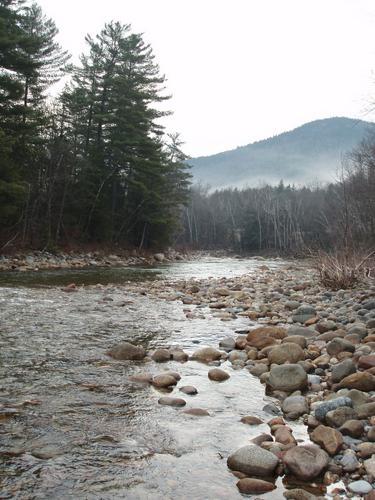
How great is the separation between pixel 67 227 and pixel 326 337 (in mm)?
23194

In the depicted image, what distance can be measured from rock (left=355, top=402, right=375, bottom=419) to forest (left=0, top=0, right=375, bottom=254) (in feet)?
52.7

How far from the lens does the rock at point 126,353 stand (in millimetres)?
6315

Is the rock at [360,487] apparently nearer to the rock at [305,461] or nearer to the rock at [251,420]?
the rock at [305,461]

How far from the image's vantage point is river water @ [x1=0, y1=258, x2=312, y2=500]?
3145mm

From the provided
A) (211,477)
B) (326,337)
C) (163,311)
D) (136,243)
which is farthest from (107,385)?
(136,243)

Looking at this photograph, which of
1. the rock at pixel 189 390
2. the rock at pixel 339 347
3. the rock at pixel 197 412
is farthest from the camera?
the rock at pixel 339 347

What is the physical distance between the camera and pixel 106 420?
416 centimetres

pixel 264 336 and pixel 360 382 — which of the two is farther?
pixel 264 336

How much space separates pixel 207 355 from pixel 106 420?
102 inches

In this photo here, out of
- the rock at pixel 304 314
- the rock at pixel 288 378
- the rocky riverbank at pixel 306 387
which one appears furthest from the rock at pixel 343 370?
the rock at pixel 304 314

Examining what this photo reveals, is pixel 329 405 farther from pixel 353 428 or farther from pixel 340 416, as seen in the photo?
pixel 353 428

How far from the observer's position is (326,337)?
23.6 ft

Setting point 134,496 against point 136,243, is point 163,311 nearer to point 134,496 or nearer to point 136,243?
point 134,496

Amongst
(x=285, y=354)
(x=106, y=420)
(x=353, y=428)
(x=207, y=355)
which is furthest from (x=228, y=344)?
(x=353, y=428)
